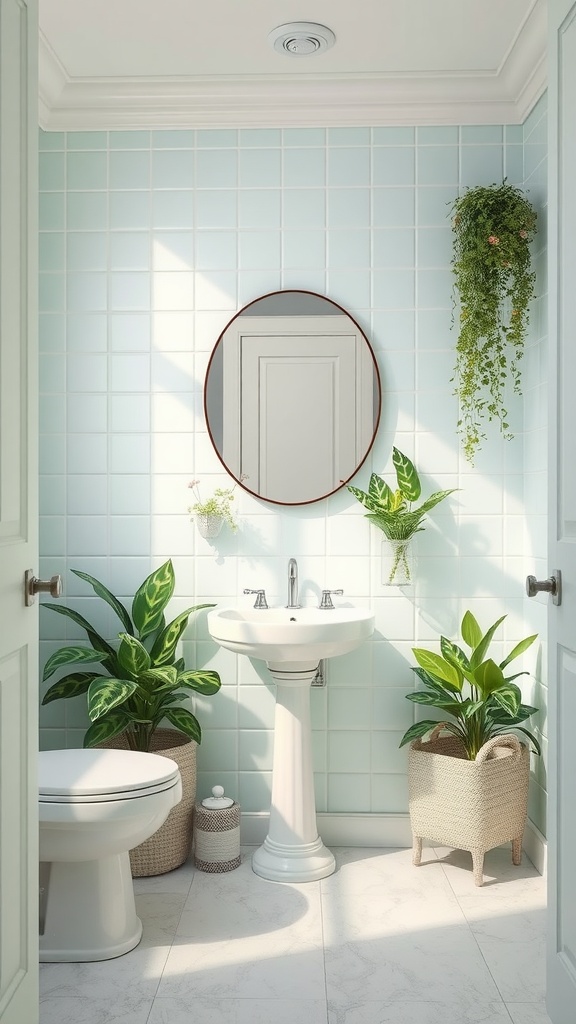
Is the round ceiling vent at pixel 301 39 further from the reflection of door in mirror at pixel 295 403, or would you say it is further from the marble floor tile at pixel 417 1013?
the marble floor tile at pixel 417 1013

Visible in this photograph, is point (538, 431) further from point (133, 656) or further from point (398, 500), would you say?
point (133, 656)

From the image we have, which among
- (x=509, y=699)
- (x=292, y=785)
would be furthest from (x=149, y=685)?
(x=509, y=699)

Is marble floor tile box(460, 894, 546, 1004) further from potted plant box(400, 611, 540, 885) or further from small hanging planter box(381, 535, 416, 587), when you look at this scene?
small hanging planter box(381, 535, 416, 587)

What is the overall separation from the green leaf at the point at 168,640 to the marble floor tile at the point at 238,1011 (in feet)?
3.56

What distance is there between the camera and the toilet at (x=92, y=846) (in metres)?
2.24

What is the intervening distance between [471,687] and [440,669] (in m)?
0.15

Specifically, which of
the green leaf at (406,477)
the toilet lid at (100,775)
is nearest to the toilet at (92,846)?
the toilet lid at (100,775)

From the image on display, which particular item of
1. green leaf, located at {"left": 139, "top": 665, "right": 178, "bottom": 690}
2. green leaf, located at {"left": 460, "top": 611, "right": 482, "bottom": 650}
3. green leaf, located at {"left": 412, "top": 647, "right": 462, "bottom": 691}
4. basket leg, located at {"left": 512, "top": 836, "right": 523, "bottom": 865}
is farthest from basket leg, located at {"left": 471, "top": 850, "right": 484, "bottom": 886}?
green leaf, located at {"left": 139, "top": 665, "right": 178, "bottom": 690}

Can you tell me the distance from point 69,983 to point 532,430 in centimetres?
217

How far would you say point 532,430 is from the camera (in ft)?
9.99

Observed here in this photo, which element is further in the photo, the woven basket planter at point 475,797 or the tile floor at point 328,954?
the woven basket planter at point 475,797

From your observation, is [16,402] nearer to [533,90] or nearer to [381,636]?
[381,636]

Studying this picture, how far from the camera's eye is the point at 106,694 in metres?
2.65

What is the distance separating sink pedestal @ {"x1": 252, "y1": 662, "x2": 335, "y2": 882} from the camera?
290 centimetres
